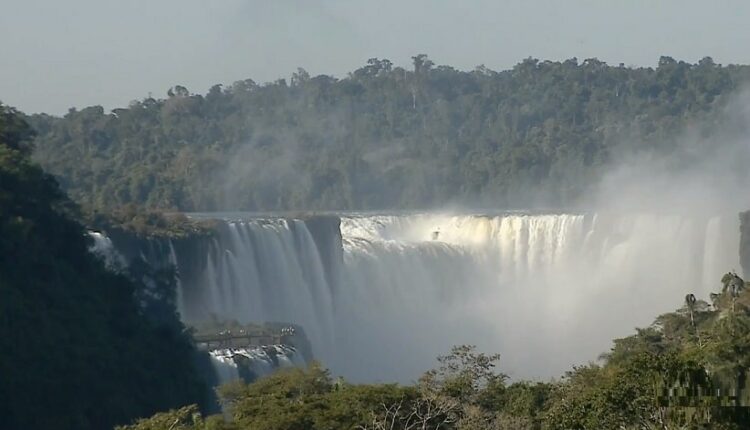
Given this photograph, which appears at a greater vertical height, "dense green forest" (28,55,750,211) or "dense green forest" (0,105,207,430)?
"dense green forest" (28,55,750,211)

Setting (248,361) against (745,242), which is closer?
(248,361)

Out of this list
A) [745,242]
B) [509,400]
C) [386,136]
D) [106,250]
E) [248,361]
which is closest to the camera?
[509,400]

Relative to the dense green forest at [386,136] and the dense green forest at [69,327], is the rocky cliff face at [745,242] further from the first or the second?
the dense green forest at [386,136]

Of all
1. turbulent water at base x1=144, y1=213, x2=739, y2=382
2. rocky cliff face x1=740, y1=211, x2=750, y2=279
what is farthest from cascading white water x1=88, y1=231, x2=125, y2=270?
rocky cliff face x1=740, y1=211, x2=750, y2=279

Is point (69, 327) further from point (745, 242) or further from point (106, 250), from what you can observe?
point (745, 242)

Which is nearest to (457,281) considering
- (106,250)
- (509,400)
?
(106,250)

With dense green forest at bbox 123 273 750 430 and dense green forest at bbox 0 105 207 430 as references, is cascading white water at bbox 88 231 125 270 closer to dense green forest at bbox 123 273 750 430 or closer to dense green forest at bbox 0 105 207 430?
dense green forest at bbox 0 105 207 430

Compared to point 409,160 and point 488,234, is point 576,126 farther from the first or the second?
point 488,234
